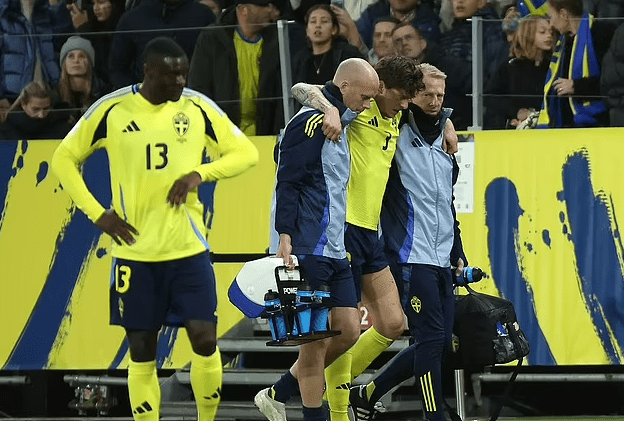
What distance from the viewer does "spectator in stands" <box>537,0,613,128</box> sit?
10.3 meters

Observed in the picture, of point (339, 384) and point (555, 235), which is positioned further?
point (555, 235)

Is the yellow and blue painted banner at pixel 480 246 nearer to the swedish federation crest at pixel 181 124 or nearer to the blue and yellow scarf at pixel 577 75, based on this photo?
the blue and yellow scarf at pixel 577 75

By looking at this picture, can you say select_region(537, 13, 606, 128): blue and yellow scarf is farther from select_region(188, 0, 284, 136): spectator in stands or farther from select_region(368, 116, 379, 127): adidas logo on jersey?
select_region(368, 116, 379, 127): adidas logo on jersey

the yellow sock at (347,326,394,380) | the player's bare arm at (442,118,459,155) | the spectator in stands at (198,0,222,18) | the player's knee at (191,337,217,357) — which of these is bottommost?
the yellow sock at (347,326,394,380)

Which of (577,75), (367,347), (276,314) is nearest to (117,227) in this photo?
(276,314)

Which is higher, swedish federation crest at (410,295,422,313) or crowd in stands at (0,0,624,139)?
crowd in stands at (0,0,624,139)

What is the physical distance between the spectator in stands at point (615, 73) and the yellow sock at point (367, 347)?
3134 mm

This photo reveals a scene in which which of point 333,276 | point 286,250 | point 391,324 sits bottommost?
point 391,324

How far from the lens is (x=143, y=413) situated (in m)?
7.20

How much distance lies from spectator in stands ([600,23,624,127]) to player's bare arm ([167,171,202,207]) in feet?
14.3

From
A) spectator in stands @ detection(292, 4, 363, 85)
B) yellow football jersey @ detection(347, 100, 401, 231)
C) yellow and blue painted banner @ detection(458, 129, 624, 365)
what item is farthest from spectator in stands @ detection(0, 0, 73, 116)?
yellow football jersey @ detection(347, 100, 401, 231)

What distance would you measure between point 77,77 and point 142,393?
15.5ft

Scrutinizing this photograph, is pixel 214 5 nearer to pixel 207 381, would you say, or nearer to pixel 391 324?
pixel 391 324

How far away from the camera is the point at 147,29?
36.6 feet
